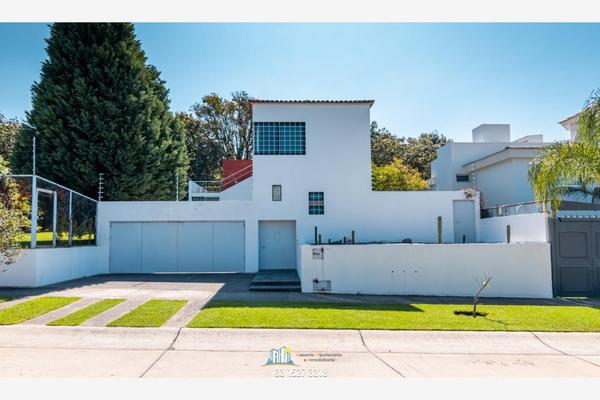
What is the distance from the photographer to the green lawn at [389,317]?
841cm

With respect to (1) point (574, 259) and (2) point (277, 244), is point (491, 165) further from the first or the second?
(2) point (277, 244)

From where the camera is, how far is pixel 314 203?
Result: 16781 millimetres

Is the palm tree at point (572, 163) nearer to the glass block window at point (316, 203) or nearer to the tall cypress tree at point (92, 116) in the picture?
the glass block window at point (316, 203)

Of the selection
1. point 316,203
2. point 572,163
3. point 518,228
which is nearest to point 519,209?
point 518,228

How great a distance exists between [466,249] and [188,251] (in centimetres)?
1117

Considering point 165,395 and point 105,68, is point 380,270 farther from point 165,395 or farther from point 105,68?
point 105,68

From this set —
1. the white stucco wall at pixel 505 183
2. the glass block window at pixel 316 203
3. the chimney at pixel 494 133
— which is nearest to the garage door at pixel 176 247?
the glass block window at pixel 316 203

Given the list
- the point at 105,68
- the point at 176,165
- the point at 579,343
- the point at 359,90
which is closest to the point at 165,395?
the point at 579,343

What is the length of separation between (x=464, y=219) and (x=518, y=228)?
10.1 feet

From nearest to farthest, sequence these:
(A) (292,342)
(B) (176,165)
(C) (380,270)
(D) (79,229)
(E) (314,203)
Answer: (A) (292,342) → (C) (380,270) → (D) (79,229) → (E) (314,203) → (B) (176,165)

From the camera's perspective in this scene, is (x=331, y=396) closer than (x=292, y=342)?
Yes

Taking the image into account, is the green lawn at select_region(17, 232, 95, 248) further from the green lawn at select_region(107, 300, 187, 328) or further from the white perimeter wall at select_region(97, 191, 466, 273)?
the green lawn at select_region(107, 300, 187, 328)

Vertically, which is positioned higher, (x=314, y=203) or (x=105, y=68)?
(x=105, y=68)

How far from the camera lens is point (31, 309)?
31.0ft
